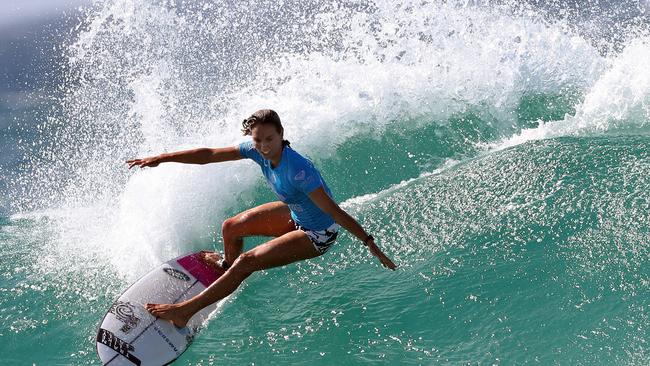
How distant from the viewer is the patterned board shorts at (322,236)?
5188 millimetres

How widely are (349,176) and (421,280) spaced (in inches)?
102

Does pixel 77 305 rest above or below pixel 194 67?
below

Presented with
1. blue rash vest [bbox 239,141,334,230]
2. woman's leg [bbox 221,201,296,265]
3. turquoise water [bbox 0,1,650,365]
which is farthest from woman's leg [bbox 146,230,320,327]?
woman's leg [bbox 221,201,296,265]

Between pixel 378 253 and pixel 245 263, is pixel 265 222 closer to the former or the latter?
pixel 245 263

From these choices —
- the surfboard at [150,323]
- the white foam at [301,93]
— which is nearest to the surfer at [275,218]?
the surfboard at [150,323]

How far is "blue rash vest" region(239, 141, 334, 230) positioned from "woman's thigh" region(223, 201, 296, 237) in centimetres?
23

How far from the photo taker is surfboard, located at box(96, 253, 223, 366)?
4.89 metres

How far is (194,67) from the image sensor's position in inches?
593

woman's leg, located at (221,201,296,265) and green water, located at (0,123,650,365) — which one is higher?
woman's leg, located at (221,201,296,265)

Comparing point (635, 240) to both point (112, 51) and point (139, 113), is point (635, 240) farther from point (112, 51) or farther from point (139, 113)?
point (112, 51)

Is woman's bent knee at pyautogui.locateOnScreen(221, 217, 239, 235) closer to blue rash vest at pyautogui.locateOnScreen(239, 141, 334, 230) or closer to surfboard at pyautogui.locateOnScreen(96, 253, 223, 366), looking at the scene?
surfboard at pyautogui.locateOnScreen(96, 253, 223, 366)

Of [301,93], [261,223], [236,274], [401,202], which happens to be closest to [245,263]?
[236,274]

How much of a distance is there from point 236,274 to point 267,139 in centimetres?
111

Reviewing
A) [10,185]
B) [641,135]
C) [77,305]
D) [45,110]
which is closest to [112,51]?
[10,185]
